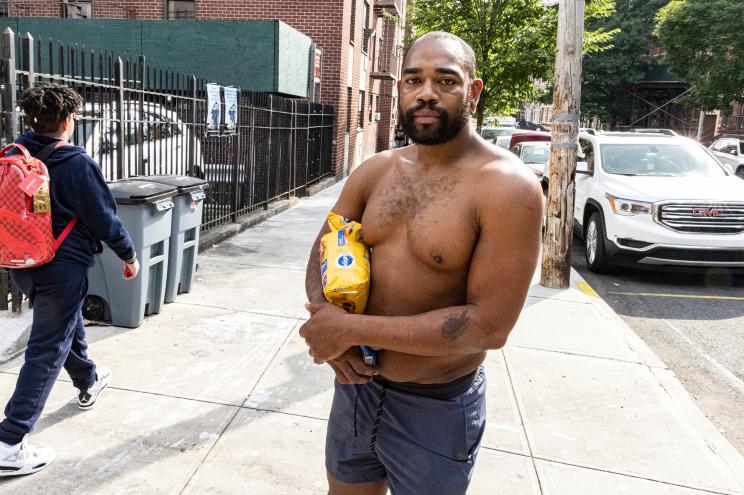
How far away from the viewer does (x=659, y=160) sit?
9.09m

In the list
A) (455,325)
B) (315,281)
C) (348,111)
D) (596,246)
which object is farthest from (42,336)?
(348,111)

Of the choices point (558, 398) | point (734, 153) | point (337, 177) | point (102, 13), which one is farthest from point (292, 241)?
point (734, 153)

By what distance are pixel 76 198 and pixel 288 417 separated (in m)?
1.69

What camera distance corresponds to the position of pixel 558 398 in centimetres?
428

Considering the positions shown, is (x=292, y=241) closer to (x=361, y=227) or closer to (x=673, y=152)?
(x=673, y=152)

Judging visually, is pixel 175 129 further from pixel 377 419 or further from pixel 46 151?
pixel 377 419

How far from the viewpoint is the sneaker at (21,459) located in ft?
9.61

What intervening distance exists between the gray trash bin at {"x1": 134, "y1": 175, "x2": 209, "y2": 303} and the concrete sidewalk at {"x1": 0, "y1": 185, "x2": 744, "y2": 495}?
21cm

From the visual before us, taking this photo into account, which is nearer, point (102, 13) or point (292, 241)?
point (292, 241)

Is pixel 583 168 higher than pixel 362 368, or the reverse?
pixel 583 168

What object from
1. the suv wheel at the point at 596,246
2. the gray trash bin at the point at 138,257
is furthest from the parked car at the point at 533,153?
the gray trash bin at the point at 138,257

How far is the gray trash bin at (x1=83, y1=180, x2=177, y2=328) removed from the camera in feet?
15.7

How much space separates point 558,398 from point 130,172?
4893 mm

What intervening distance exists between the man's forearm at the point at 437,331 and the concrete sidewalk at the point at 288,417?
5.19ft
